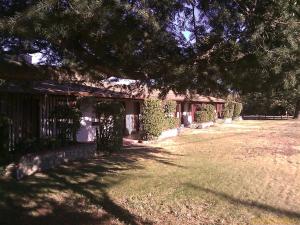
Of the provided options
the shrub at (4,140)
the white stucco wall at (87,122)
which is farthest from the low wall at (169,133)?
the shrub at (4,140)

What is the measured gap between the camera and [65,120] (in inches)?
608

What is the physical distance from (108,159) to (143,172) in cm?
282

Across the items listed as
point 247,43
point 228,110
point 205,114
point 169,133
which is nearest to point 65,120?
point 247,43

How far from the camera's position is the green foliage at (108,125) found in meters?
17.5

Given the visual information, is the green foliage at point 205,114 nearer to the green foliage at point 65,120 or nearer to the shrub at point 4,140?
the green foliage at point 65,120

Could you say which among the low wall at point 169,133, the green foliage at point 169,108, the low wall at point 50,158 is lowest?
the low wall at point 50,158

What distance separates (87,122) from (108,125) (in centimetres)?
259

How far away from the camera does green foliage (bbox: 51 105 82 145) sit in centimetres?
1530

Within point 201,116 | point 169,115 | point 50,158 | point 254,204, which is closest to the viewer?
point 254,204

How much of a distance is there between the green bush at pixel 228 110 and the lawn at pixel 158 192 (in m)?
32.2

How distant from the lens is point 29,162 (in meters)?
12.4

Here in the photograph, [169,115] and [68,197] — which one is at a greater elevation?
[169,115]

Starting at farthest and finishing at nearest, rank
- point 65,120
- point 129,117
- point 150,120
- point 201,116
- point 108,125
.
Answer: point 201,116 < point 129,117 < point 150,120 < point 108,125 < point 65,120

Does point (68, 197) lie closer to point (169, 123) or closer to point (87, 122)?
point (87, 122)
